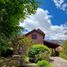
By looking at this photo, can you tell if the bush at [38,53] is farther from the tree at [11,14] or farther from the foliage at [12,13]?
the foliage at [12,13]

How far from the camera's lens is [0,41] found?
9.57 meters

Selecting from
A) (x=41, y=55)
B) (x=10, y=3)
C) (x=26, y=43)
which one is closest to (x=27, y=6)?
(x=10, y=3)

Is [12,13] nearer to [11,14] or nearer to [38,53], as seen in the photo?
[11,14]

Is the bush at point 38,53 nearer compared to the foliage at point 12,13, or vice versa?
the foliage at point 12,13

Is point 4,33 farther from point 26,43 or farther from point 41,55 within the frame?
point 26,43

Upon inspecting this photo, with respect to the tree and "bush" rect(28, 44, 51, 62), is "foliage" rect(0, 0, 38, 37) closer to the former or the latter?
the tree

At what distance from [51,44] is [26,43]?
1479 cm

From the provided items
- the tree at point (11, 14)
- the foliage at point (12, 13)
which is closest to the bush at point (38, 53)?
the tree at point (11, 14)

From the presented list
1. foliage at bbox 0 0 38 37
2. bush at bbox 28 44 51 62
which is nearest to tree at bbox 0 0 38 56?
foliage at bbox 0 0 38 37

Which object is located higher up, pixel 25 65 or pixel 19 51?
pixel 19 51

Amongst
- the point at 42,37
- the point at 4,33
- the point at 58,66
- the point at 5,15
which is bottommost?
the point at 58,66

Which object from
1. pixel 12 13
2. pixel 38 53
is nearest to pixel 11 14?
pixel 12 13

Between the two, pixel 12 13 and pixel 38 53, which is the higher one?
pixel 12 13

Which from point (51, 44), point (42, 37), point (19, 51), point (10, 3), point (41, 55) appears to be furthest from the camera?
point (51, 44)
